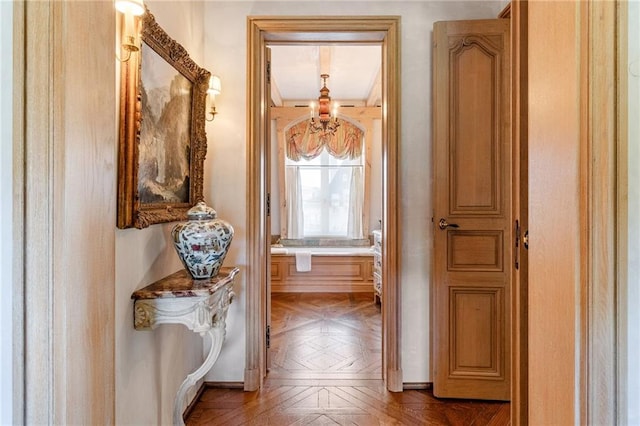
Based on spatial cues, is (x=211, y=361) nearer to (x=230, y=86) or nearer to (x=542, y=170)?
(x=542, y=170)

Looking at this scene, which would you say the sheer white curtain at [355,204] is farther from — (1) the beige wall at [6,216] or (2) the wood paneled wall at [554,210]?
(1) the beige wall at [6,216]

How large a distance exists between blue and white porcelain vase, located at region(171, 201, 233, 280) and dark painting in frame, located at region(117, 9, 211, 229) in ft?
0.52

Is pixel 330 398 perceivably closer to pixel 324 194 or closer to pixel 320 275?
pixel 320 275

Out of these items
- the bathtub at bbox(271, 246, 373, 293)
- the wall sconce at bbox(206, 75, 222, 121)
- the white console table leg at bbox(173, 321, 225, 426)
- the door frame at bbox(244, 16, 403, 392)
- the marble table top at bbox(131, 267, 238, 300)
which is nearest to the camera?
the marble table top at bbox(131, 267, 238, 300)

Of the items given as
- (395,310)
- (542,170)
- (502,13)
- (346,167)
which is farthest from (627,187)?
(346,167)

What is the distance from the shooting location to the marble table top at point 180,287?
1441 mm

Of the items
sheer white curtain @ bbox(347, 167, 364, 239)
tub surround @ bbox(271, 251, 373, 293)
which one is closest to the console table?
tub surround @ bbox(271, 251, 373, 293)

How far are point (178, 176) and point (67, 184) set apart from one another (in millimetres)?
1133

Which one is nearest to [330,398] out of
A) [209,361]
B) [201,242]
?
[209,361]

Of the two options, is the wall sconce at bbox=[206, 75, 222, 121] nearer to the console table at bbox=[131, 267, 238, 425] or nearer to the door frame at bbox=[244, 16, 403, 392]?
the door frame at bbox=[244, 16, 403, 392]

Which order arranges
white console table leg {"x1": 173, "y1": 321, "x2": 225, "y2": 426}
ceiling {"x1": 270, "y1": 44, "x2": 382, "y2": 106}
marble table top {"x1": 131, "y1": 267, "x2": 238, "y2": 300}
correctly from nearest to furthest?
marble table top {"x1": 131, "y1": 267, "x2": 238, "y2": 300} → white console table leg {"x1": 173, "y1": 321, "x2": 225, "y2": 426} → ceiling {"x1": 270, "y1": 44, "x2": 382, "y2": 106}

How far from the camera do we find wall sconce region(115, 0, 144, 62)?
1288mm

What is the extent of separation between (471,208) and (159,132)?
186cm

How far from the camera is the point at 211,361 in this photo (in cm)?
161
